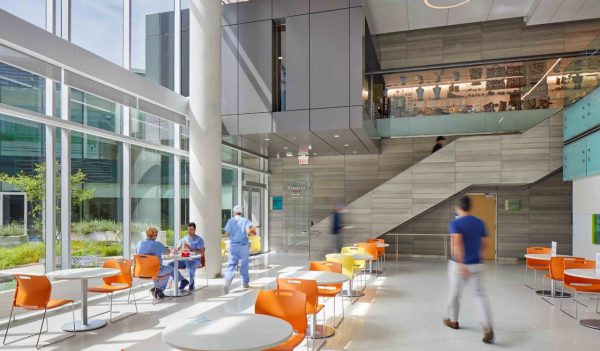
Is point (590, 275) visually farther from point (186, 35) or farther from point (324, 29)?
point (186, 35)

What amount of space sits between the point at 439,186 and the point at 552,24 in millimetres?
7277

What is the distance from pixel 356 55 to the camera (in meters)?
10.3

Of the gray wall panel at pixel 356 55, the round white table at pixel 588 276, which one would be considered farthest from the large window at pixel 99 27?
the round white table at pixel 588 276

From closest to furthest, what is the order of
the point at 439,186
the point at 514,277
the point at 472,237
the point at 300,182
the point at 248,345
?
the point at 248,345, the point at 472,237, the point at 514,277, the point at 439,186, the point at 300,182

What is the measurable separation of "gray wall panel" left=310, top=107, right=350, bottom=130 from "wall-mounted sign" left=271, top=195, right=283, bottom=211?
20.1 feet

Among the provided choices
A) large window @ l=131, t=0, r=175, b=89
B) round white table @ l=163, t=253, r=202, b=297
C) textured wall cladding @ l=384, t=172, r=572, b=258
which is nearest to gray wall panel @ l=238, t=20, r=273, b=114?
large window @ l=131, t=0, r=175, b=89

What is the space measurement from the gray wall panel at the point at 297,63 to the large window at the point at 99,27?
4022 millimetres

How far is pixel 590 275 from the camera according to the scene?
596 cm

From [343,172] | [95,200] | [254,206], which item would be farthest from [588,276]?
[254,206]

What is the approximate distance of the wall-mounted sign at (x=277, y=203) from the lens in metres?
16.3

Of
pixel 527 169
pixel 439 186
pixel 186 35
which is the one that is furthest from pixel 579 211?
pixel 186 35

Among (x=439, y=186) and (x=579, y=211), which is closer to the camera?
(x=579, y=211)

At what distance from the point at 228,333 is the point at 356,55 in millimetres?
8481

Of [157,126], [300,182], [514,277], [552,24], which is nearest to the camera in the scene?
[157,126]
